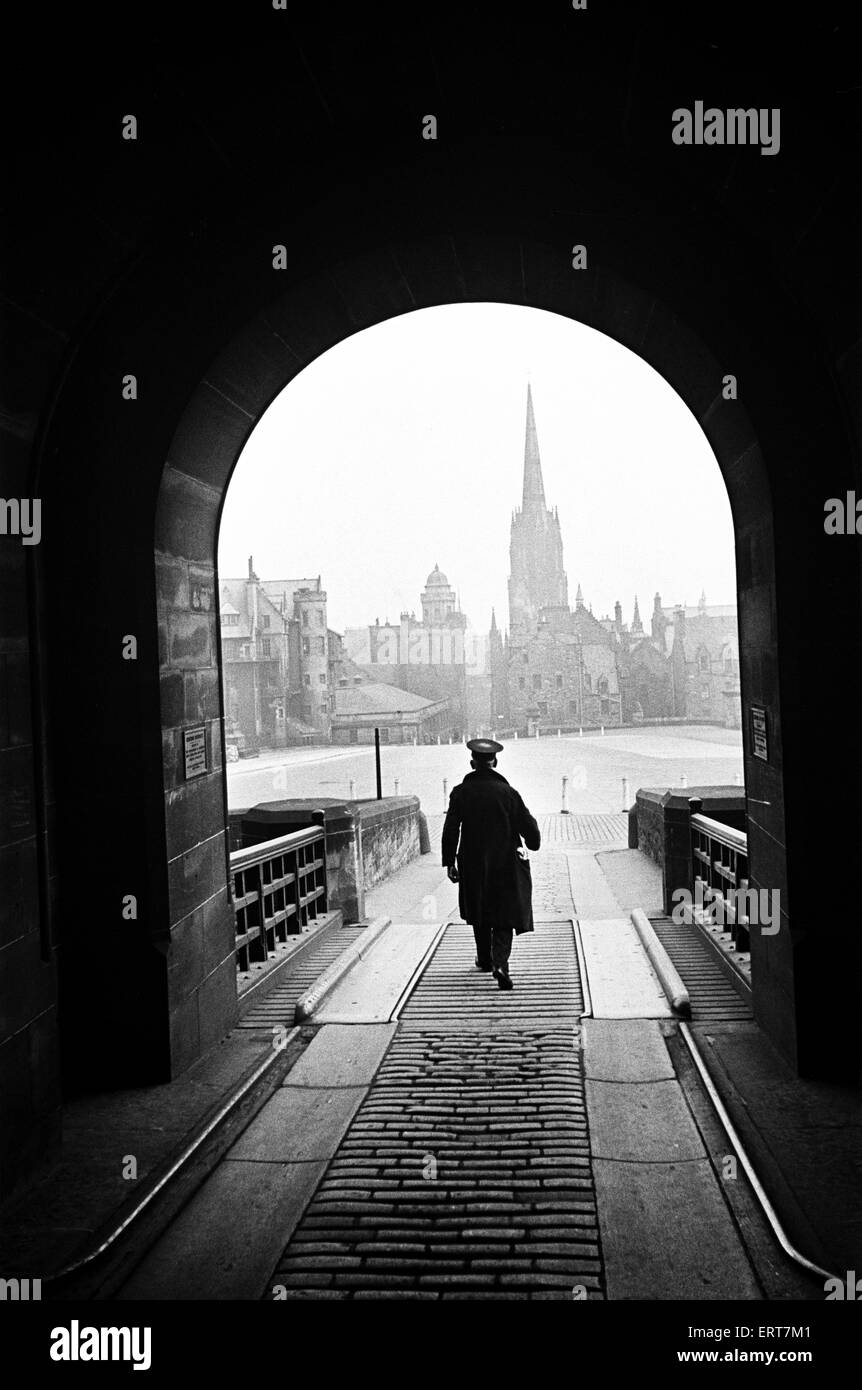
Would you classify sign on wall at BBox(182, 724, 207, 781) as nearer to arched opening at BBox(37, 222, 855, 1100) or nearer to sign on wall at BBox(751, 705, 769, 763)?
arched opening at BBox(37, 222, 855, 1100)

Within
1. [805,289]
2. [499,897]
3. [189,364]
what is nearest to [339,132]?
[189,364]

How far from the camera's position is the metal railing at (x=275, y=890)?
22.9 ft

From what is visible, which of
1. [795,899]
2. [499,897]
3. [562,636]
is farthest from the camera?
[562,636]

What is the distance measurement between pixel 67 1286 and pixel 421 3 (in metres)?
4.79

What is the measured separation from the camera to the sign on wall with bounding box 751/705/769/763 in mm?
Result: 5504

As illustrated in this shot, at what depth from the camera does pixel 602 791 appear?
44.9 meters

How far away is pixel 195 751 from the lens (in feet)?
18.9

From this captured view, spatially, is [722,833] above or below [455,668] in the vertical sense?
below

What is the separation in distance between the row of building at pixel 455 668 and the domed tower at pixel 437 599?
0.10m

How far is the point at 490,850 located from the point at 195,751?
2303mm

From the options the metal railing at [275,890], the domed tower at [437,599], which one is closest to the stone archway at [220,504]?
the metal railing at [275,890]

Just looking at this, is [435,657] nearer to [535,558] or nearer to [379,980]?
[535,558]

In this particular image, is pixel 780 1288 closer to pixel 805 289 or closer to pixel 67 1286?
pixel 67 1286

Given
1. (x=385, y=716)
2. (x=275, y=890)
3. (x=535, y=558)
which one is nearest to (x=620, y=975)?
(x=275, y=890)
